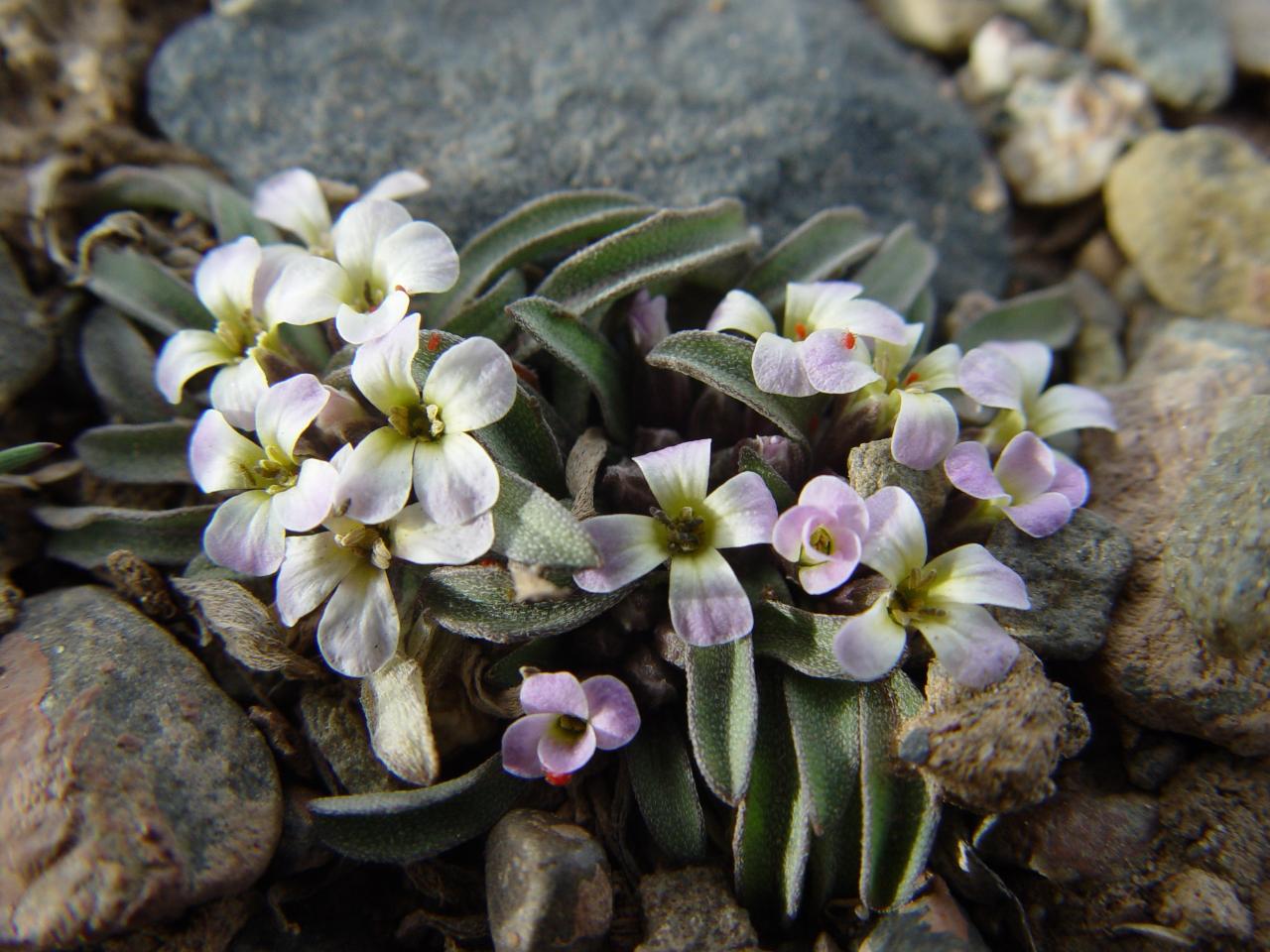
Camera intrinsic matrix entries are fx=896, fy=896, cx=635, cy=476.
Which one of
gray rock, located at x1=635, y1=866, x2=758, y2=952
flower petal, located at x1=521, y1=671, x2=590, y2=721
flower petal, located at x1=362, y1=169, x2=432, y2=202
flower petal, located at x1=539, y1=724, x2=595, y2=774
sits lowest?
gray rock, located at x1=635, y1=866, x2=758, y2=952

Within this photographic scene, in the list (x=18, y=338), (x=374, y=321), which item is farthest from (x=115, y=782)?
(x=18, y=338)

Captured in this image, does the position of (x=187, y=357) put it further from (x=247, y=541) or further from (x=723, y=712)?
(x=723, y=712)

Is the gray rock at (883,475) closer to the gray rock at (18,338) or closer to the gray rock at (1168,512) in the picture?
the gray rock at (1168,512)

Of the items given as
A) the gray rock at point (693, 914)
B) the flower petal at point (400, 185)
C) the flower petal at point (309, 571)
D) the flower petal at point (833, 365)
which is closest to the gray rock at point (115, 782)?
the flower petal at point (309, 571)

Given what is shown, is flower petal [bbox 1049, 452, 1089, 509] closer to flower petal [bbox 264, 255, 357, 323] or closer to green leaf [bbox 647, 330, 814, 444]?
green leaf [bbox 647, 330, 814, 444]

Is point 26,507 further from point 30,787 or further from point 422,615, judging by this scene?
point 422,615

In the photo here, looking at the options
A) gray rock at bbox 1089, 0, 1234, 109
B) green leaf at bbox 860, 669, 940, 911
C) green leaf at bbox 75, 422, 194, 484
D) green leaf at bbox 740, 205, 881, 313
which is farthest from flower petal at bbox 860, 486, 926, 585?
gray rock at bbox 1089, 0, 1234, 109
